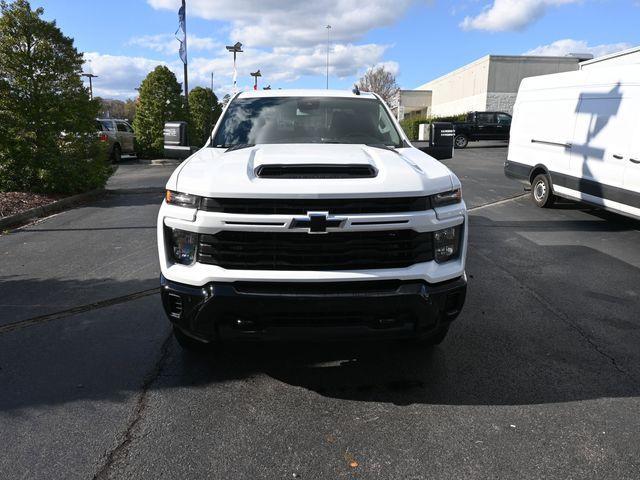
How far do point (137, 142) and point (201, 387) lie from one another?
21.6 m

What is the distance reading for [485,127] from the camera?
27781mm

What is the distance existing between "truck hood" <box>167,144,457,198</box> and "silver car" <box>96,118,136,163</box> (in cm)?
1894

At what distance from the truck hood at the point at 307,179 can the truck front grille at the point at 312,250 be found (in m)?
0.25

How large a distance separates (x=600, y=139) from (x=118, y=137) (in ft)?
62.4

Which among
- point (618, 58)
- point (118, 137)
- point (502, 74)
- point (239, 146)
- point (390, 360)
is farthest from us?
point (502, 74)

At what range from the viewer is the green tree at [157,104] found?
2161 centimetres

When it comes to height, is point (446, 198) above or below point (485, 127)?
below

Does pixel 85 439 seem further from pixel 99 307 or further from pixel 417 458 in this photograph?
pixel 99 307

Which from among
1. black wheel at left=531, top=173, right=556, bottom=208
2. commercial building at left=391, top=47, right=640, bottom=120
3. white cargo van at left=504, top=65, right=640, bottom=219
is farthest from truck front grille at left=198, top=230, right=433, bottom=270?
commercial building at left=391, top=47, right=640, bottom=120

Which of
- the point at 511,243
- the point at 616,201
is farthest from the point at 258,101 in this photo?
the point at 616,201

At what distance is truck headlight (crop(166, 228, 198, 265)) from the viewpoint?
3139 mm

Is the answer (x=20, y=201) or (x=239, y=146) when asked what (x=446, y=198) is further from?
(x=20, y=201)

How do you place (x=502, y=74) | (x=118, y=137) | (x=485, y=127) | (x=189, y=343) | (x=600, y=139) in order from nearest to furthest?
(x=189, y=343) → (x=600, y=139) → (x=118, y=137) → (x=485, y=127) → (x=502, y=74)

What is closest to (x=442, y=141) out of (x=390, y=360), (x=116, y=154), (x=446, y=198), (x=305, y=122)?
(x=305, y=122)
